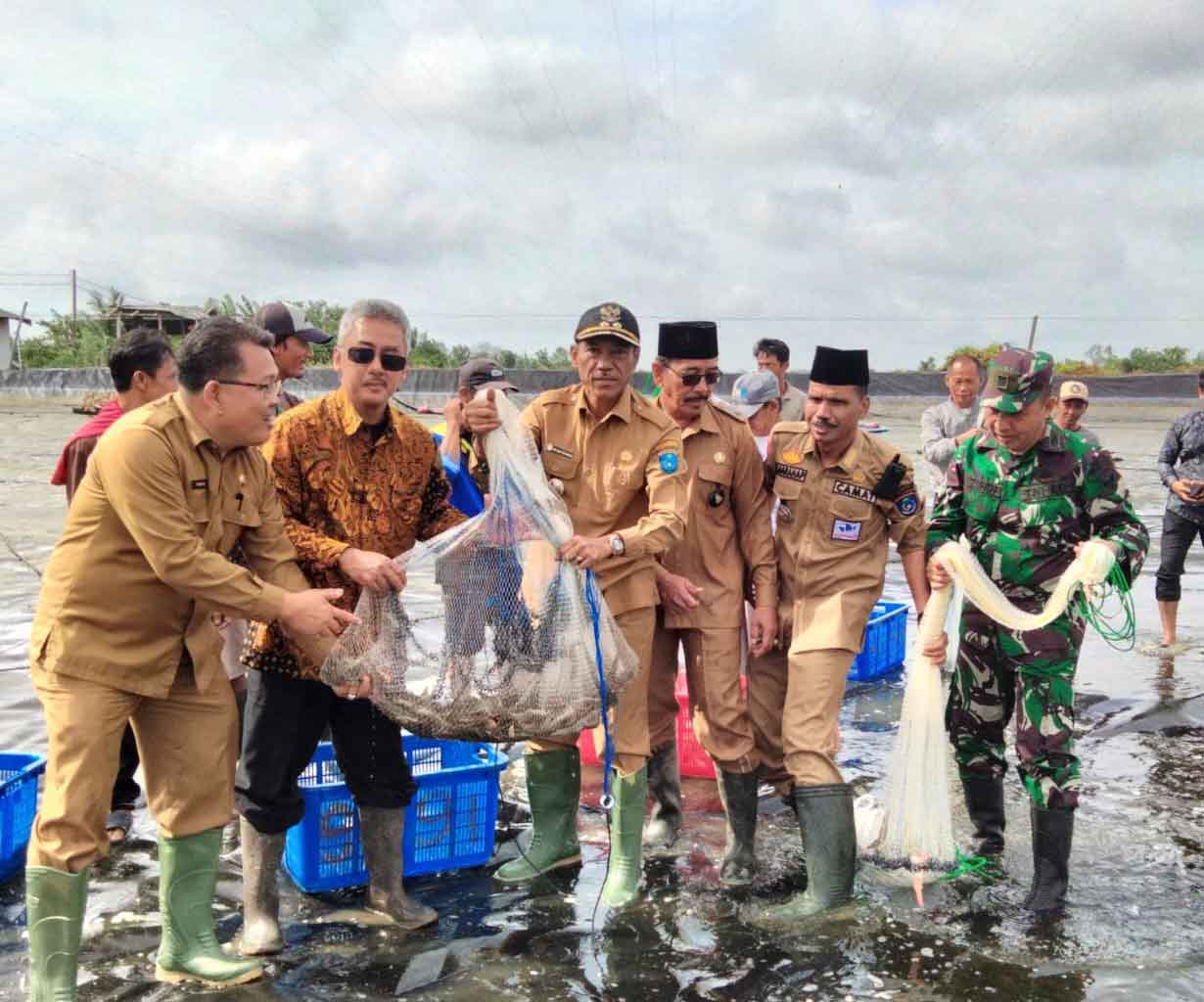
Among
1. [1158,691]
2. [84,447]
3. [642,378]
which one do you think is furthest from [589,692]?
[642,378]

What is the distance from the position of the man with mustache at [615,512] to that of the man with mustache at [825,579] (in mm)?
528

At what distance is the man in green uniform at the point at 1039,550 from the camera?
428 centimetres

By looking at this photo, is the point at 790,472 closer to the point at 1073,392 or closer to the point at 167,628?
the point at 167,628

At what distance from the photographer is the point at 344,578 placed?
158 inches

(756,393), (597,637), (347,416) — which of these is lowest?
(597,637)

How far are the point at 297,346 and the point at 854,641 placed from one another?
2.93 metres

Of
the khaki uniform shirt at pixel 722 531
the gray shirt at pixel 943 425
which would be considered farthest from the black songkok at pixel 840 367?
the gray shirt at pixel 943 425

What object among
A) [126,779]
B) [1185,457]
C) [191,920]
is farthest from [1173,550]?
[191,920]

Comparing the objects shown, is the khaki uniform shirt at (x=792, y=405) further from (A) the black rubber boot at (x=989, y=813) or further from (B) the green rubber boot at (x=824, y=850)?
(B) the green rubber boot at (x=824, y=850)

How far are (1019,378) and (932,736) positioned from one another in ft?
4.35

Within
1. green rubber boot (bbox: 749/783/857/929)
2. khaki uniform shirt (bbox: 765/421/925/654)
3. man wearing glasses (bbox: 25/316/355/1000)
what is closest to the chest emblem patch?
khaki uniform shirt (bbox: 765/421/925/654)

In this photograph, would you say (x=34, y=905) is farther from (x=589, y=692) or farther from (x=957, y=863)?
(x=957, y=863)

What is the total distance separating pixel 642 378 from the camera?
3052cm

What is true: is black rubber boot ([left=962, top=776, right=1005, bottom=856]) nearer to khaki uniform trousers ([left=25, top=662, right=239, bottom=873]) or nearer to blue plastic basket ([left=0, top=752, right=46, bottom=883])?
khaki uniform trousers ([left=25, top=662, right=239, bottom=873])
